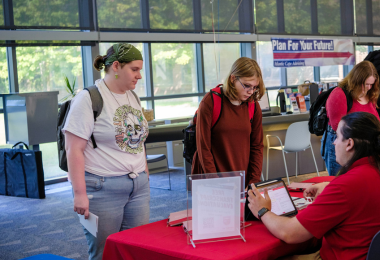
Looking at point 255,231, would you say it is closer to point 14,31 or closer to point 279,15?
point 14,31

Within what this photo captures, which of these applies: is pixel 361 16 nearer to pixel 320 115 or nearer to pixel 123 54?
pixel 320 115

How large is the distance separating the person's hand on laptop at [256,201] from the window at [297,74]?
7455mm

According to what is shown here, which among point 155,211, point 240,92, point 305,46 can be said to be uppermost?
point 305,46

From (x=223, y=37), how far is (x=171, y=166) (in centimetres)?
Result: 254

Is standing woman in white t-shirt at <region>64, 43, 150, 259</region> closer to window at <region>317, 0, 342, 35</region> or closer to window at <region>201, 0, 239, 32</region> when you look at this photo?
window at <region>201, 0, 239, 32</region>

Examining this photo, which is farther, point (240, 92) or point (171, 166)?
point (171, 166)

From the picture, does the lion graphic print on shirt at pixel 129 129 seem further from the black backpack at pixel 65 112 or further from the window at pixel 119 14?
the window at pixel 119 14

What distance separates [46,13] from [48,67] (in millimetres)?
772

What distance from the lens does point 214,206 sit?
1436 mm

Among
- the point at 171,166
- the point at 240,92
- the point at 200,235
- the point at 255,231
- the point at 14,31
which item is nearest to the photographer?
the point at 200,235

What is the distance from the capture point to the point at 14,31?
5.39 meters

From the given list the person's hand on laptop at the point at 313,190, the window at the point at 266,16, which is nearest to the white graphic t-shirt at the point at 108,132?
the person's hand on laptop at the point at 313,190

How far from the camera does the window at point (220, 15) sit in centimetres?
724

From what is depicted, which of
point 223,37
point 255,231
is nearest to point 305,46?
point 223,37
